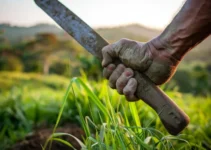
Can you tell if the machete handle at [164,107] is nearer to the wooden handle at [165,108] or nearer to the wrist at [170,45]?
the wooden handle at [165,108]

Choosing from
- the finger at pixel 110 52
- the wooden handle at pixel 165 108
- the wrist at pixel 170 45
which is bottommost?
the wooden handle at pixel 165 108

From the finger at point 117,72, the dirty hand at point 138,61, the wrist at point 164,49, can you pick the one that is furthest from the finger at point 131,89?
the wrist at point 164,49

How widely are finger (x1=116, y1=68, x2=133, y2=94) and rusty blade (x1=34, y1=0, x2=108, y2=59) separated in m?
0.21

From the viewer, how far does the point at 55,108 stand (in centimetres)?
411

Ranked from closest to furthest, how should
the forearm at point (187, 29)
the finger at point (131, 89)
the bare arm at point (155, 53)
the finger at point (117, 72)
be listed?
the forearm at point (187, 29) < the bare arm at point (155, 53) < the finger at point (131, 89) < the finger at point (117, 72)

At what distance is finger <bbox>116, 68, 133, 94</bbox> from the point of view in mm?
2025

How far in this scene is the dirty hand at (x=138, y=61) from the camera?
2.00 meters

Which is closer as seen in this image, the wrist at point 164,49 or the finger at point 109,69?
the wrist at point 164,49

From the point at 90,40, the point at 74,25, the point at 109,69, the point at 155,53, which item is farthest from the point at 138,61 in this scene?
the point at 74,25

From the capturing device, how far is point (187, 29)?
6.04 ft

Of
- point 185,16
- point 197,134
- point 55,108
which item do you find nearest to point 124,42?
point 185,16

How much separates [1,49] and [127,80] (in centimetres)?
3865

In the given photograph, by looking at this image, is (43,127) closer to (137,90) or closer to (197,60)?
(137,90)

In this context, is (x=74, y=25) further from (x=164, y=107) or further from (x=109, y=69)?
(x=164, y=107)
